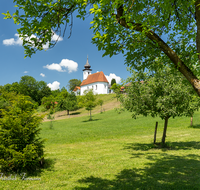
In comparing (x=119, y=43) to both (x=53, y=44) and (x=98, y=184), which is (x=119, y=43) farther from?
(x=98, y=184)

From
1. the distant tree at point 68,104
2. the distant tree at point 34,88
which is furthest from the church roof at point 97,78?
the distant tree at point 68,104

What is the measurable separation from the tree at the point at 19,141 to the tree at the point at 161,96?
631 centimetres

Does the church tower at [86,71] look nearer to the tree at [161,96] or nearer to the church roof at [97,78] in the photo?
the church roof at [97,78]

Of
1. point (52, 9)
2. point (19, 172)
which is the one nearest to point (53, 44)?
point (52, 9)

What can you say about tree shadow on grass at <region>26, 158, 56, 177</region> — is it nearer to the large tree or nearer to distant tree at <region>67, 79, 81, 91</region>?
the large tree

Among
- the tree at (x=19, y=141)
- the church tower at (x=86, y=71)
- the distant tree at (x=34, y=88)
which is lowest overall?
the tree at (x=19, y=141)

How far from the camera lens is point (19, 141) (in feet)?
22.6

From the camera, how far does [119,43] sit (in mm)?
4617

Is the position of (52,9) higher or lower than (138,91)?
higher

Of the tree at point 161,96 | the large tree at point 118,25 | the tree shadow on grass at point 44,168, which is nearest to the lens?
the large tree at point 118,25

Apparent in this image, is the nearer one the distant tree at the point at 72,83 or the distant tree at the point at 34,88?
the distant tree at the point at 34,88

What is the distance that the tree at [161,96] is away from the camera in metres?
10.2

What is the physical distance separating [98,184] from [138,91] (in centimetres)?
680

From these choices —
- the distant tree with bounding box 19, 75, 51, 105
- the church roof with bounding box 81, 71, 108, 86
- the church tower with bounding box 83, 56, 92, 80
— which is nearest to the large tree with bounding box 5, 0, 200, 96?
the church roof with bounding box 81, 71, 108, 86
